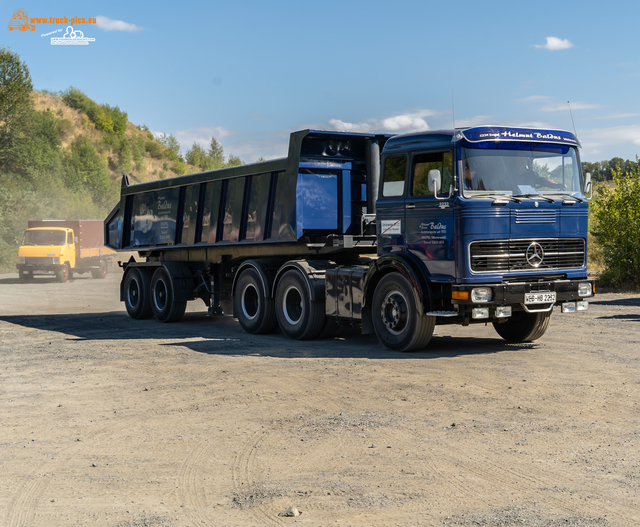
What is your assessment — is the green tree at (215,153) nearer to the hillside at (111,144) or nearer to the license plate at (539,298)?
the hillside at (111,144)

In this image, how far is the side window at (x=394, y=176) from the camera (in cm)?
1121

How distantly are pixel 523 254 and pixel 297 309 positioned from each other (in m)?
4.48

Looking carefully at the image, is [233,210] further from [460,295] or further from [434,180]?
[460,295]

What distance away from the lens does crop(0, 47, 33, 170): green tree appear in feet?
202

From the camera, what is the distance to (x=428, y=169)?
10812mm

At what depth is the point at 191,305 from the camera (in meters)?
22.0

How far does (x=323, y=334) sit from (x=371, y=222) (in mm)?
2131

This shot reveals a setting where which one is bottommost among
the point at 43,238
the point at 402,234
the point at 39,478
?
the point at 39,478

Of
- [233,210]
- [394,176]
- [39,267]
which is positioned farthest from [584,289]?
[39,267]

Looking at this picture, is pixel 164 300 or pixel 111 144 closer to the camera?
pixel 164 300

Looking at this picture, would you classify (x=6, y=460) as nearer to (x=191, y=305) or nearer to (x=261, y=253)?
(x=261, y=253)

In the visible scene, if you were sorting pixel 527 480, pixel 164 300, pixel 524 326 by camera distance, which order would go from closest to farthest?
pixel 527 480 → pixel 524 326 → pixel 164 300

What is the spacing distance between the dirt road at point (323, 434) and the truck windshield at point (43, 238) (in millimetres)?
22553

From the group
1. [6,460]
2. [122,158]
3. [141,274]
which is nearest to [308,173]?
[141,274]
